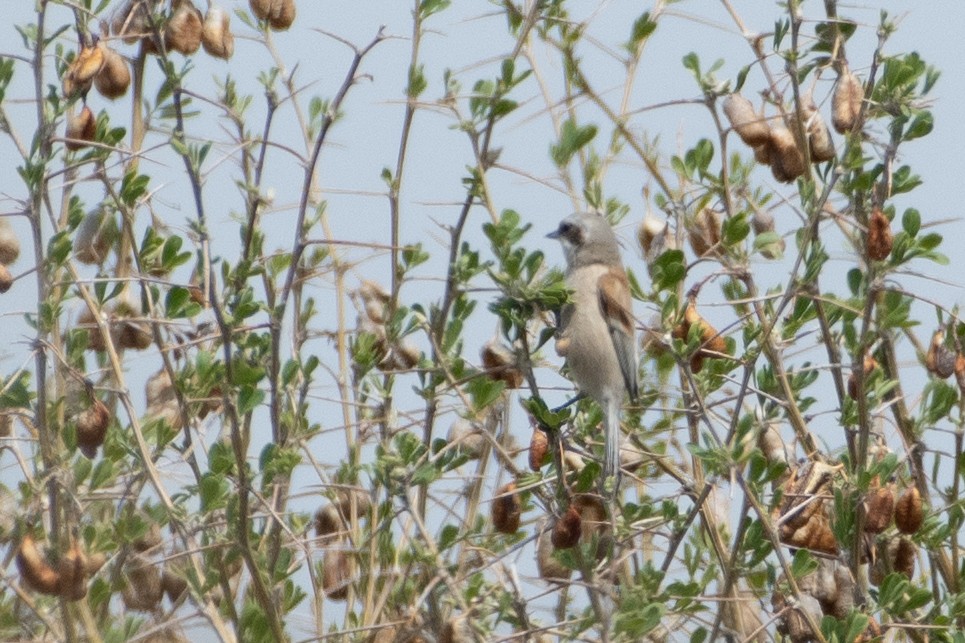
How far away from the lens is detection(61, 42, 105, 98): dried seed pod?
318cm

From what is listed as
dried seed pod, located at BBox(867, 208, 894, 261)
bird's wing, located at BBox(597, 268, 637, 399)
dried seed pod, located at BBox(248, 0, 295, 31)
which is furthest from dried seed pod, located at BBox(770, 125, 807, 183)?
dried seed pod, located at BBox(248, 0, 295, 31)

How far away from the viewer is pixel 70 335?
3.22 metres

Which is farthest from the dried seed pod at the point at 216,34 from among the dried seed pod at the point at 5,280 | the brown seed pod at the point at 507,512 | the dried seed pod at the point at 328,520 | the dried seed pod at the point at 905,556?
the dried seed pod at the point at 905,556

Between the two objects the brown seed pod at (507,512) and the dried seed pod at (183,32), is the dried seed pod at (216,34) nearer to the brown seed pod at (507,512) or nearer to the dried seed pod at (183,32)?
the dried seed pod at (183,32)

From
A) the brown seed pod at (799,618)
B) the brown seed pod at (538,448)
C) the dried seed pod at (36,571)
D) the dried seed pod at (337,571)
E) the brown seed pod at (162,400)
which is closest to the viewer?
the dried seed pod at (36,571)

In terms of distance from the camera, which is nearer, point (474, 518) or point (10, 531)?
point (10, 531)

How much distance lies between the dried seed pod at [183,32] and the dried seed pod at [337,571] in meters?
1.41

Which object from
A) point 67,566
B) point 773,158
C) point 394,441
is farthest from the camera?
point 773,158

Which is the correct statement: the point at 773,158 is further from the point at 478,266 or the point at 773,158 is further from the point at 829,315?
the point at 478,266

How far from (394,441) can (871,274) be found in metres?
1.18

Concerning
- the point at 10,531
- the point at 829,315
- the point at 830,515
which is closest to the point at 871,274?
the point at 829,315

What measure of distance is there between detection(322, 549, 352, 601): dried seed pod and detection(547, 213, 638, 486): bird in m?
0.80

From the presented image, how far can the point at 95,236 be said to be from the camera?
363 cm

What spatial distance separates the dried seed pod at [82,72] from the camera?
318 cm
